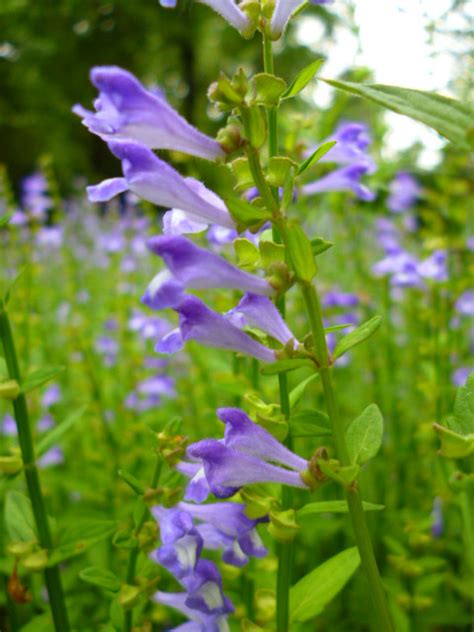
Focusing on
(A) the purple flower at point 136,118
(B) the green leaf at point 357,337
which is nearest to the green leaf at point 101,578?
(B) the green leaf at point 357,337

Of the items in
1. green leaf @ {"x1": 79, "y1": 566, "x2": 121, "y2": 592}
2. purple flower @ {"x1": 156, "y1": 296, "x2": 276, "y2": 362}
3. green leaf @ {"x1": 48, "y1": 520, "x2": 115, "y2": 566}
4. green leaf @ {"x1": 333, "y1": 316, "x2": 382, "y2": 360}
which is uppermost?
purple flower @ {"x1": 156, "y1": 296, "x2": 276, "y2": 362}

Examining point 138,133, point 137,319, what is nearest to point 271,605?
point 138,133

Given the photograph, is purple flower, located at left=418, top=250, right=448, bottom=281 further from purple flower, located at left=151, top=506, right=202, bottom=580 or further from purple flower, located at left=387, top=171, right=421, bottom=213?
purple flower, located at left=151, top=506, right=202, bottom=580

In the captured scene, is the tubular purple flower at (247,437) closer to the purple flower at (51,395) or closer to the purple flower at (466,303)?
the purple flower at (466,303)

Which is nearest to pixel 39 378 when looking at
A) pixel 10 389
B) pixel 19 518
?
pixel 10 389

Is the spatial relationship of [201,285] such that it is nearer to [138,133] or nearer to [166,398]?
[138,133]

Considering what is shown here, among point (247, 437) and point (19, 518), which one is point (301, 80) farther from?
point (19, 518)

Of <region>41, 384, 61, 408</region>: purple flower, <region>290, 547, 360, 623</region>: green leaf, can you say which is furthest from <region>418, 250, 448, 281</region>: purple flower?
<region>41, 384, 61, 408</region>: purple flower
